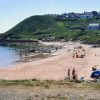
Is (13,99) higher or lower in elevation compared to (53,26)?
lower

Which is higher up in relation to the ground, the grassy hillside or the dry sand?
the grassy hillside

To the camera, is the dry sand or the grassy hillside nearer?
the dry sand

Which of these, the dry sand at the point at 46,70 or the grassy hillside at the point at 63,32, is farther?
the grassy hillside at the point at 63,32

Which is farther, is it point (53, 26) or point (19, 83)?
point (53, 26)

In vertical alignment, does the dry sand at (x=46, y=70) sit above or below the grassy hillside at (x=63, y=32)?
below

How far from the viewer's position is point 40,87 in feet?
64.5

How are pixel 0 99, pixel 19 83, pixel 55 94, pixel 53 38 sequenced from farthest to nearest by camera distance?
1. pixel 53 38
2. pixel 19 83
3. pixel 55 94
4. pixel 0 99

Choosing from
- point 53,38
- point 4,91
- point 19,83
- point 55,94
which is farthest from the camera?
point 53,38

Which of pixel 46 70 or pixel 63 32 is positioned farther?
pixel 63 32

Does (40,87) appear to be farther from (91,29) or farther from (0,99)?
(91,29)

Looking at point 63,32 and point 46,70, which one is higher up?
point 63,32

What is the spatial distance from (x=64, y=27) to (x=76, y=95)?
16840cm

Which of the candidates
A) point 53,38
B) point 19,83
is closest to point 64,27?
point 53,38

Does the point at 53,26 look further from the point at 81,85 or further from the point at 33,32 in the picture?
the point at 81,85
